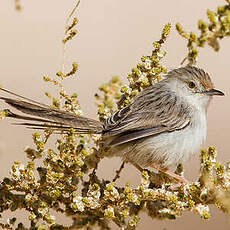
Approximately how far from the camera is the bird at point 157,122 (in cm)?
398

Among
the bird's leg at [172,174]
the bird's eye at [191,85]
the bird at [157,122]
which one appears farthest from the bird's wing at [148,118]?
the bird's leg at [172,174]

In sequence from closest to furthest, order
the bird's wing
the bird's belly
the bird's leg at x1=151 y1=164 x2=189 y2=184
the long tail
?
the long tail → the bird's leg at x1=151 y1=164 x2=189 y2=184 → the bird's wing → the bird's belly

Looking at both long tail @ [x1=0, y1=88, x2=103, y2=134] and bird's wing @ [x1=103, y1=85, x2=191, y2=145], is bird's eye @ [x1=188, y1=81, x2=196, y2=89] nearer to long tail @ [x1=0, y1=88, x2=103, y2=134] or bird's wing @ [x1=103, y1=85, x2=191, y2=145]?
bird's wing @ [x1=103, y1=85, x2=191, y2=145]

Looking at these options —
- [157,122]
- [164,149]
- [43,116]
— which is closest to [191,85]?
[157,122]

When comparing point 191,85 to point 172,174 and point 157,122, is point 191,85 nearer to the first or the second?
point 157,122

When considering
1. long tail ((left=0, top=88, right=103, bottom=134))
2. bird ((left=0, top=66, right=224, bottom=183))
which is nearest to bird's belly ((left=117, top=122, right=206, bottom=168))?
bird ((left=0, top=66, right=224, bottom=183))

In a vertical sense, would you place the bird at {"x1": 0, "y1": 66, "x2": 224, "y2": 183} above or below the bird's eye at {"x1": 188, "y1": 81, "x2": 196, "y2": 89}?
below

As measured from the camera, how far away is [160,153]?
4.48 m

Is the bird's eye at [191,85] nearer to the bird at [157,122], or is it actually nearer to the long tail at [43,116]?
the bird at [157,122]

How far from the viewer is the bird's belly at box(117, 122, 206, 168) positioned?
4449 mm

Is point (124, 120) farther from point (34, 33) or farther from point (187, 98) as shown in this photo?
point (34, 33)

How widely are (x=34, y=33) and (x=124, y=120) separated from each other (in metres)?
4.60

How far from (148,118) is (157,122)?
0.08 m

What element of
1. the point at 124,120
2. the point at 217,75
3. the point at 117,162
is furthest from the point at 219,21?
the point at 217,75
